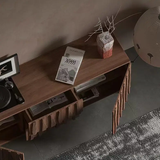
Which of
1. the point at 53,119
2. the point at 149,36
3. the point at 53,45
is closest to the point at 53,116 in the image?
the point at 53,119

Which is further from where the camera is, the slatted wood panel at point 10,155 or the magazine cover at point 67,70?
the magazine cover at point 67,70

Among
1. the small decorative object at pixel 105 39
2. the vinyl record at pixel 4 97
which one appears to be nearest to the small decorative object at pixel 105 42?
the small decorative object at pixel 105 39

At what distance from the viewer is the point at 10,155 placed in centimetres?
225

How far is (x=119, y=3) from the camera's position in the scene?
229 centimetres

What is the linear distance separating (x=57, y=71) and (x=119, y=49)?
1.44 ft

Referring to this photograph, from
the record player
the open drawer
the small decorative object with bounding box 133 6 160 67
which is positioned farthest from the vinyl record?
the small decorative object with bounding box 133 6 160 67

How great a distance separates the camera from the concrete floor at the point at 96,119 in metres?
2.69

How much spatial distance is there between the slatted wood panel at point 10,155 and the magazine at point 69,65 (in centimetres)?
52

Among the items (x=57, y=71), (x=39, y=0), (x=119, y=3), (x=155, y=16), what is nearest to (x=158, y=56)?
(x=155, y=16)

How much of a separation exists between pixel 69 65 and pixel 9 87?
40 cm

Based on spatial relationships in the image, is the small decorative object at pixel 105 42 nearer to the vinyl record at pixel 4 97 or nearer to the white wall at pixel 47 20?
the white wall at pixel 47 20

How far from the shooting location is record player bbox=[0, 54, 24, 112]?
2205mm

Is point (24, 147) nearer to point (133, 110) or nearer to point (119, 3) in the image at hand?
point (133, 110)

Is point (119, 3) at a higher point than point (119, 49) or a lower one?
higher
